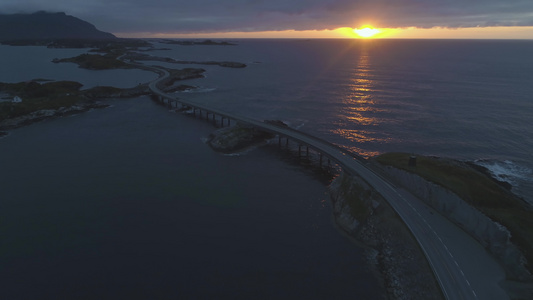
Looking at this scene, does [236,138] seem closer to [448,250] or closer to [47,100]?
[448,250]

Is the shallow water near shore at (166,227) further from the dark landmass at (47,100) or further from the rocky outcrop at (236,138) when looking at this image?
the dark landmass at (47,100)

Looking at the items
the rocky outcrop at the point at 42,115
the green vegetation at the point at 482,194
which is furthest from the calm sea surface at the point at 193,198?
the green vegetation at the point at 482,194

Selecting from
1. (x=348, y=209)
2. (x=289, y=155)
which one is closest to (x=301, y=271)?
(x=348, y=209)

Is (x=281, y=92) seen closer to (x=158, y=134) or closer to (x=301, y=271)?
(x=158, y=134)

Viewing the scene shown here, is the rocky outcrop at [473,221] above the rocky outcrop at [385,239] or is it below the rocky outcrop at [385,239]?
above

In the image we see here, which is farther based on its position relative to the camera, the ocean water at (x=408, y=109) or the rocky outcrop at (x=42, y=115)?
the rocky outcrop at (x=42, y=115)

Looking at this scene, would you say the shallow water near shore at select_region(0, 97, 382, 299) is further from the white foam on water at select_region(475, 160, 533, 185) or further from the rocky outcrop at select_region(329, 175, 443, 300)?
the white foam on water at select_region(475, 160, 533, 185)

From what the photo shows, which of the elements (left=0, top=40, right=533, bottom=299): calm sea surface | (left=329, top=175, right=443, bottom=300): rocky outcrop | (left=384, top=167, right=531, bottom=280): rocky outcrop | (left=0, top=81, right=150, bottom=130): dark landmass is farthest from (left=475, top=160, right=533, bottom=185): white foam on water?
(left=0, top=81, right=150, bottom=130): dark landmass
